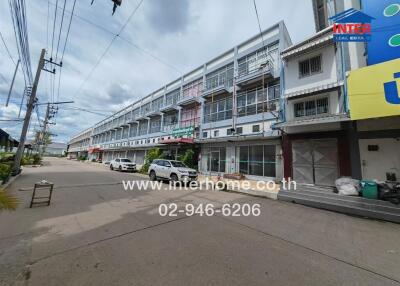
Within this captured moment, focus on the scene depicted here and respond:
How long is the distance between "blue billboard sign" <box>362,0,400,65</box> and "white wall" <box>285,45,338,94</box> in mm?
2175

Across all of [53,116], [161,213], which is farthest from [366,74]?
[53,116]

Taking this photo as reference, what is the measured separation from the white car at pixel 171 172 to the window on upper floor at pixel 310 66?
10299 mm

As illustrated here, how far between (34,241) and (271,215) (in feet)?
22.7

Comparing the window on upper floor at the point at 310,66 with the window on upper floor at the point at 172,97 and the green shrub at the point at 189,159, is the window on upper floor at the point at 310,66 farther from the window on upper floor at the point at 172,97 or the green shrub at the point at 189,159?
the window on upper floor at the point at 172,97

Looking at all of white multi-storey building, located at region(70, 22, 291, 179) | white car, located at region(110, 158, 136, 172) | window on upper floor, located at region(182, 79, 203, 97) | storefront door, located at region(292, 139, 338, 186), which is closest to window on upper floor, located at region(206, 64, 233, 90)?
white multi-storey building, located at region(70, 22, 291, 179)

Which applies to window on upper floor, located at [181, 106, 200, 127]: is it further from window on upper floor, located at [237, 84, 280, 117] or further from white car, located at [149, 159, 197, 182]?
white car, located at [149, 159, 197, 182]

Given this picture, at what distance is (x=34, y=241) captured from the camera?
4.17 metres

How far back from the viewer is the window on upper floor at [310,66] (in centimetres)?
1251

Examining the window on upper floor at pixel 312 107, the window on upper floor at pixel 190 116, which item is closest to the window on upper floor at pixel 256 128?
the window on upper floor at pixel 312 107

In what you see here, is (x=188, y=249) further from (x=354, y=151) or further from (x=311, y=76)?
(x=311, y=76)

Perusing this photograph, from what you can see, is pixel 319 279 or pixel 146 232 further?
pixel 146 232

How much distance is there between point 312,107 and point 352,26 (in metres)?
4.72

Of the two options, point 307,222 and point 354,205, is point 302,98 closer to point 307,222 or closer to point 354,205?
point 354,205

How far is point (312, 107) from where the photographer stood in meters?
12.5
